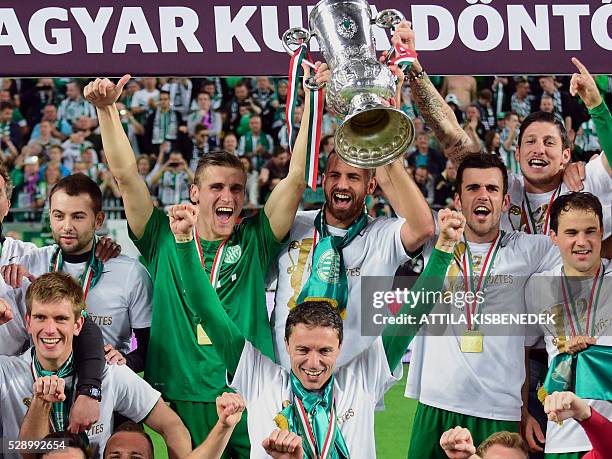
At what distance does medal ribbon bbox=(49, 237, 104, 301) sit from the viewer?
17.1 feet

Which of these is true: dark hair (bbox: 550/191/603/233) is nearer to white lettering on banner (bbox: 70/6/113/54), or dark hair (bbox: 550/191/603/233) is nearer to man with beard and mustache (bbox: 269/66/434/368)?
man with beard and mustache (bbox: 269/66/434/368)

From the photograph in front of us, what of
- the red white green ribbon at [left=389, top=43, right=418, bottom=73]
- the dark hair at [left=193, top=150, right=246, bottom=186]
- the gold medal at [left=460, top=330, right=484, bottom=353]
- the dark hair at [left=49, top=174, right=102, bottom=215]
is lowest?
the gold medal at [left=460, top=330, right=484, bottom=353]

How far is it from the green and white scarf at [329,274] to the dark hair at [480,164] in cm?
61

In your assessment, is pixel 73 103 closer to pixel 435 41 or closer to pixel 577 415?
pixel 435 41

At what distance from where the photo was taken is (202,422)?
5.23 metres

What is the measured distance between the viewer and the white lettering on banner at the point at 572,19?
5414 mm

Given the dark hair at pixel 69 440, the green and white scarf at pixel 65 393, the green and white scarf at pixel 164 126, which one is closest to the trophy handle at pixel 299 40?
the green and white scarf at pixel 65 393

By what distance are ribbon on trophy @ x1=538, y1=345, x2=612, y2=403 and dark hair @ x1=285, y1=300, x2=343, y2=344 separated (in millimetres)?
1100

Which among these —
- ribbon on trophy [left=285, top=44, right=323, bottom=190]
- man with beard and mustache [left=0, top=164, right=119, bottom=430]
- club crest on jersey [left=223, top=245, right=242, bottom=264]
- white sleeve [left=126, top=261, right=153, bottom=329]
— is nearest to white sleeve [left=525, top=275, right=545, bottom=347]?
ribbon on trophy [left=285, top=44, right=323, bottom=190]

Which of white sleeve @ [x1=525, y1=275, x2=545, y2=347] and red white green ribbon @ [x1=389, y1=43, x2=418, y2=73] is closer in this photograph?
red white green ribbon @ [x1=389, y1=43, x2=418, y2=73]

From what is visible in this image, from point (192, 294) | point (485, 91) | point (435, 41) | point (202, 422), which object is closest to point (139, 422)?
point (202, 422)

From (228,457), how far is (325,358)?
0.82 metres

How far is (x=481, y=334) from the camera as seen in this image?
5.20 meters

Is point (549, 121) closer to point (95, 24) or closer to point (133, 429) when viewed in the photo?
point (95, 24)
